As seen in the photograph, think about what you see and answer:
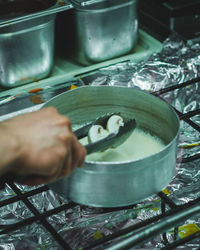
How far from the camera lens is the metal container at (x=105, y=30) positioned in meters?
1.23

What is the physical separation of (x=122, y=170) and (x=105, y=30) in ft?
2.34

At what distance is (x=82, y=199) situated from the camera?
0.67m

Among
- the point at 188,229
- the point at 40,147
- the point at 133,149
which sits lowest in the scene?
the point at 188,229

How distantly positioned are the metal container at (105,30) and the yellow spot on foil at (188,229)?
652mm

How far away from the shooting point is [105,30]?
1.26m

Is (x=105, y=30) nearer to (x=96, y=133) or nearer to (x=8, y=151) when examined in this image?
(x=96, y=133)

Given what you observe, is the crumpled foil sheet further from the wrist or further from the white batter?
the wrist

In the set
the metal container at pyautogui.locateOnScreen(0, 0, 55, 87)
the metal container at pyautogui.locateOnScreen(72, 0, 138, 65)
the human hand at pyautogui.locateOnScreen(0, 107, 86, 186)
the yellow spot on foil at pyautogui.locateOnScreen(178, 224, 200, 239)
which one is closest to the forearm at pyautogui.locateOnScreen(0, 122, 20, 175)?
the human hand at pyautogui.locateOnScreen(0, 107, 86, 186)

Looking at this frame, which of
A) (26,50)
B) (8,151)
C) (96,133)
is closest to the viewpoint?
(8,151)

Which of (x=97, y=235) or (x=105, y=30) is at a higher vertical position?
(x=105, y=30)

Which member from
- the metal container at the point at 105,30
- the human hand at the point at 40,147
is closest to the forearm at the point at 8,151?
the human hand at the point at 40,147

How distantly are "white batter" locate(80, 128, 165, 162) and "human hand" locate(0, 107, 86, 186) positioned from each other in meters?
0.13

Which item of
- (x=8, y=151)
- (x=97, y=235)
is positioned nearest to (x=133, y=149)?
(x=97, y=235)

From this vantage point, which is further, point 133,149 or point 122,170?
point 133,149
